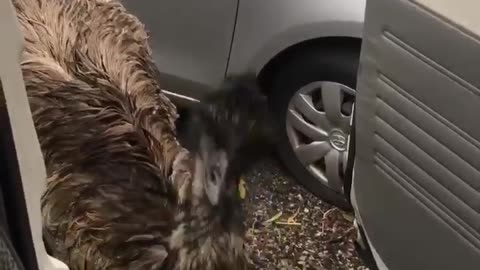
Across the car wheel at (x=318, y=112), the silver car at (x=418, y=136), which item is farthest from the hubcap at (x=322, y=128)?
the silver car at (x=418, y=136)

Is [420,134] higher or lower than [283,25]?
higher

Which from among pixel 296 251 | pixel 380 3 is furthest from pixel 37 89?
pixel 296 251

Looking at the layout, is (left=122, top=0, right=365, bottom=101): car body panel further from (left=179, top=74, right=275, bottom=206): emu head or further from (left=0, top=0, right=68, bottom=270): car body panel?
(left=0, top=0, right=68, bottom=270): car body panel

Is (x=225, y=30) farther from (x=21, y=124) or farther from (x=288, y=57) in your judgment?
(x=21, y=124)

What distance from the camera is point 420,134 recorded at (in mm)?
1755

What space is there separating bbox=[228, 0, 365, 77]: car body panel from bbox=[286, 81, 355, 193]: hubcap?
15 cm

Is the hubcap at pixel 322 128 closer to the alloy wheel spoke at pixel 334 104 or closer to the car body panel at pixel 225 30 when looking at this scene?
the alloy wheel spoke at pixel 334 104

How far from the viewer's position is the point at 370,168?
1.95 meters

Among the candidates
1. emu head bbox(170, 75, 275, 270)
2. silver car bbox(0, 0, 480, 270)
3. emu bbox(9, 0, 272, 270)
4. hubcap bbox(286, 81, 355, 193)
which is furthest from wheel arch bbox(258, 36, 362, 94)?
emu head bbox(170, 75, 275, 270)

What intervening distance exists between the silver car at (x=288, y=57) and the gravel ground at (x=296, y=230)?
0.06 meters

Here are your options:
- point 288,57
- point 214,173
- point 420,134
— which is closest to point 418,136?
point 420,134

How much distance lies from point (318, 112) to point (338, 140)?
0.10m

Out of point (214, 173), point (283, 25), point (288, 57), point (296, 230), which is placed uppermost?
point (214, 173)

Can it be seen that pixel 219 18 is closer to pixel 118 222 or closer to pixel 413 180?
pixel 413 180
